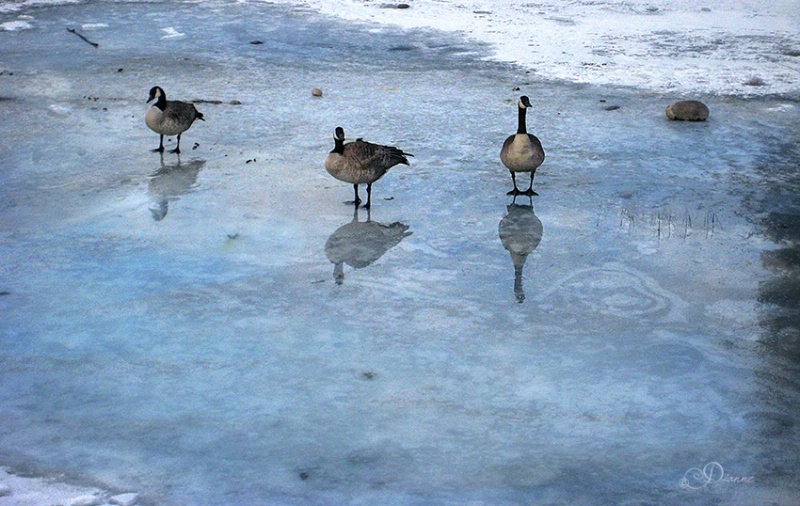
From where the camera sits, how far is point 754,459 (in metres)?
4.98

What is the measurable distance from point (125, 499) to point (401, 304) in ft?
9.17

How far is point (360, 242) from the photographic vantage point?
8031 mm

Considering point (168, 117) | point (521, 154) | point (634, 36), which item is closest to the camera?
point (521, 154)

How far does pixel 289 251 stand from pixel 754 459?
420 cm

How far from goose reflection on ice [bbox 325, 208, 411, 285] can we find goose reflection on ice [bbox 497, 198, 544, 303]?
92 centimetres

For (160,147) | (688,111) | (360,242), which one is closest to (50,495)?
(360,242)

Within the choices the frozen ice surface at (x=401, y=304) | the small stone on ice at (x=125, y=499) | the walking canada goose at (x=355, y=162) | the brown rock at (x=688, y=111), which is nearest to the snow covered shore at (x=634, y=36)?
the frozen ice surface at (x=401, y=304)

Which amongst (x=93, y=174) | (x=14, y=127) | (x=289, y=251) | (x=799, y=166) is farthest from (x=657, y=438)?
(x=14, y=127)

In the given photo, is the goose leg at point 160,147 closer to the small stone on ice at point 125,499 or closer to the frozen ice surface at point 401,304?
the frozen ice surface at point 401,304

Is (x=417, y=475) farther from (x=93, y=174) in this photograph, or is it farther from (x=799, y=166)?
(x=799, y=166)

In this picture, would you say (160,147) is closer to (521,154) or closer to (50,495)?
(521,154)

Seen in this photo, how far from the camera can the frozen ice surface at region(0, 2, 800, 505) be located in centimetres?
496

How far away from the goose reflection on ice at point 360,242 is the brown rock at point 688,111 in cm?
491

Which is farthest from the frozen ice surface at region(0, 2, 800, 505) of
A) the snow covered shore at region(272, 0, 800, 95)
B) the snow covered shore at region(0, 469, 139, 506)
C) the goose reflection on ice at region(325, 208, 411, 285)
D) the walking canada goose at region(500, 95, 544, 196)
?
the snow covered shore at region(272, 0, 800, 95)
